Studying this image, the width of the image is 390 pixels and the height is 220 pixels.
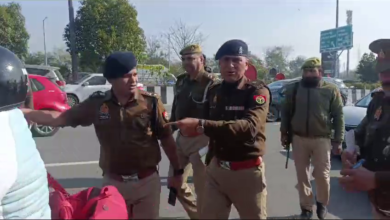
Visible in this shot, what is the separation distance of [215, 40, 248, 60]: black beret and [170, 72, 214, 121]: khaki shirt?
4.41 feet

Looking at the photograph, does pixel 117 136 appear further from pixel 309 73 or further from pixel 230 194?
pixel 309 73

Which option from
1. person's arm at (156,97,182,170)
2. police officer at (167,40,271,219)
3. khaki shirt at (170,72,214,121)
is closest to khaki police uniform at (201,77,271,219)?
police officer at (167,40,271,219)

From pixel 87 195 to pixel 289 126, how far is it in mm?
3382

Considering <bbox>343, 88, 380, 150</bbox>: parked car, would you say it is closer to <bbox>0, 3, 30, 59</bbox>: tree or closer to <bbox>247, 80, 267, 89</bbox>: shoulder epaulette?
<bbox>247, 80, 267, 89</bbox>: shoulder epaulette

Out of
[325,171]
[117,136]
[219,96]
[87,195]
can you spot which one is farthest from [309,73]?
[87,195]

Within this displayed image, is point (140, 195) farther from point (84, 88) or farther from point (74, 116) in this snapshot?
point (84, 88)

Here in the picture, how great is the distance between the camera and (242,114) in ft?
9.41

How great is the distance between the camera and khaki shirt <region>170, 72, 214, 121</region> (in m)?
4.34

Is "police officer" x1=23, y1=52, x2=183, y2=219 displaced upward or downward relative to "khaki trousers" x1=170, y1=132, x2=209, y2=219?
upward

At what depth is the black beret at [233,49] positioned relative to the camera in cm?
292

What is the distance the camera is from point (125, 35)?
22.3 m

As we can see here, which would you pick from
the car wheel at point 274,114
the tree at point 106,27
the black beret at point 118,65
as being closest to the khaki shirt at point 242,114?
the black beret at point 118,65

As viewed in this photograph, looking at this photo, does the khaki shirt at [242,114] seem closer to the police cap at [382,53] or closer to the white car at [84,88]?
the police cap at [382,53]

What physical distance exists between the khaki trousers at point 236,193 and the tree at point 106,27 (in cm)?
1961
